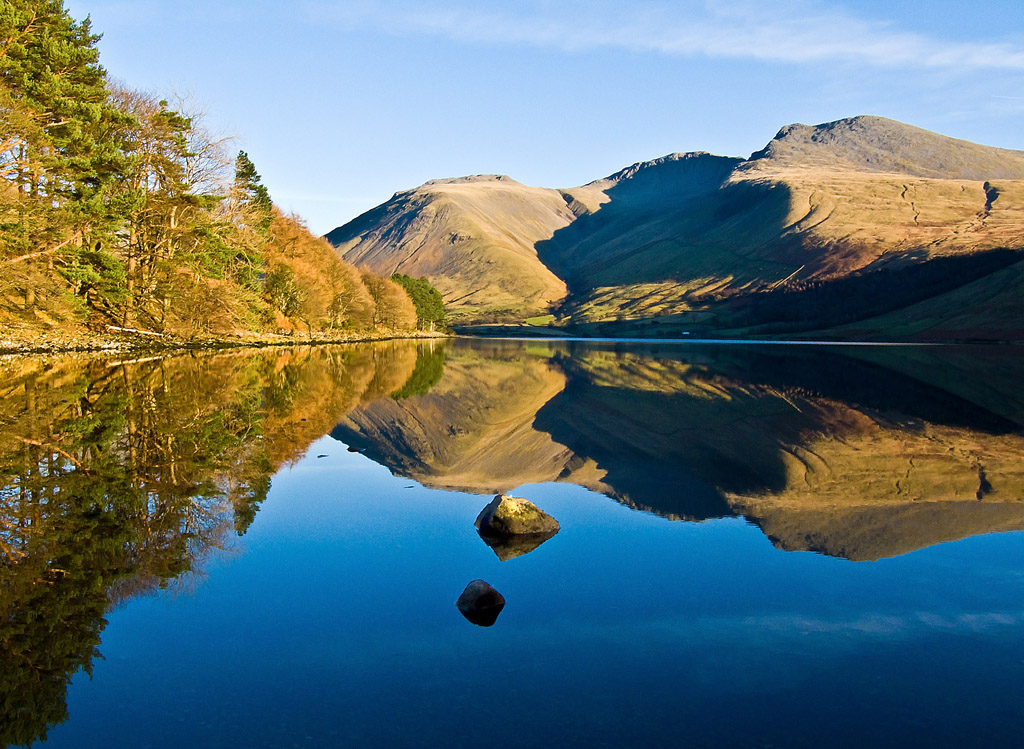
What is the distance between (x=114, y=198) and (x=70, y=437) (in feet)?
116

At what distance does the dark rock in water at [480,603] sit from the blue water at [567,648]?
0.16 meters

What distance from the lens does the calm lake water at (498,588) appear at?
671cm

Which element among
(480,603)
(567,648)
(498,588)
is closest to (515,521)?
(498,588)

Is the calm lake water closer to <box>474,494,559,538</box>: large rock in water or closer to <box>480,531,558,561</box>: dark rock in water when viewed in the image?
<box>480,531,558,561</box>: dark rock in water

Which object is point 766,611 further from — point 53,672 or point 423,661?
point 53,672

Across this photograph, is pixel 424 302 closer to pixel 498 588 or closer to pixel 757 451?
pixel 757 451

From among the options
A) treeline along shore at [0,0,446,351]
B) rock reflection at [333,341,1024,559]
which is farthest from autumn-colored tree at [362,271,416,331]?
rock reflection at [333,341,1024,559]

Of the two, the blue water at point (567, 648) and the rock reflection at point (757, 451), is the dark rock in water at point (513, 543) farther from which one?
the rock reflection at point (757, 451)

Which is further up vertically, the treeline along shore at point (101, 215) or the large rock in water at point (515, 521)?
the treeline along shore at point (101, 215)

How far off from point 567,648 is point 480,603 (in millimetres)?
1536

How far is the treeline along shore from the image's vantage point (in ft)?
132

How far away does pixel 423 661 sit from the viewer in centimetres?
775

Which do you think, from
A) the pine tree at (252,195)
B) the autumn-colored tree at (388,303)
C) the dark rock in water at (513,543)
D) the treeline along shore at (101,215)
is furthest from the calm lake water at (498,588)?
the autumn-colored tree at (388,303)

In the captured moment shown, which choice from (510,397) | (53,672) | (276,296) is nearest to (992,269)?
(276,296)
